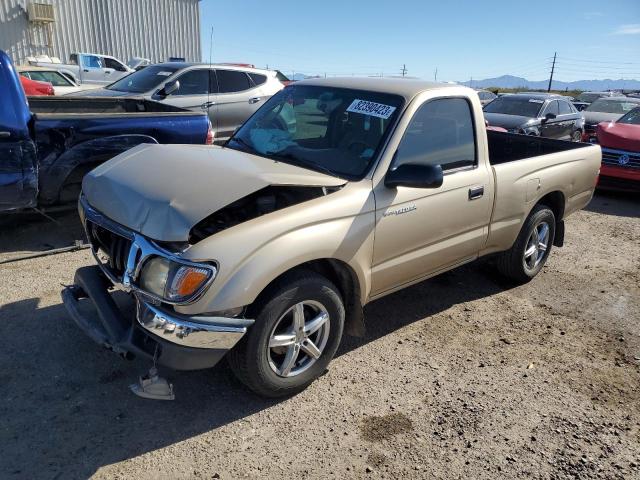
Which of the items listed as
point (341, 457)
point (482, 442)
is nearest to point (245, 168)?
Result: point (341, 457)

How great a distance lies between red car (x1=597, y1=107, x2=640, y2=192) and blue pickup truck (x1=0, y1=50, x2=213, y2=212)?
25.0ft

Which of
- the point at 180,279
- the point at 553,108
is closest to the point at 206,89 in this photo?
the point at 180,279

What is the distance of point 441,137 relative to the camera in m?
3.85

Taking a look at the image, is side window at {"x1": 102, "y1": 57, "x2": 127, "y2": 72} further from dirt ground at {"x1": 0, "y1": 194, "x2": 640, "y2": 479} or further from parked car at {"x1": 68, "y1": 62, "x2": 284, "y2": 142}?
dirt ground at {"x1": 0, "y1": 194, "x2": 640, "y2": 479}

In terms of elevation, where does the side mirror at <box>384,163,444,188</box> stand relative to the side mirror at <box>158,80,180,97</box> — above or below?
below

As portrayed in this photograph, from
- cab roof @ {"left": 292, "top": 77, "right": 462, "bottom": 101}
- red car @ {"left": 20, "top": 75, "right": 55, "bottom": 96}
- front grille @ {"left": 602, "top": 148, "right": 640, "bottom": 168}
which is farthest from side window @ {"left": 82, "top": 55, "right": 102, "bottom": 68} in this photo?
cab roof @ {"left": 292, "top": 77, "right": 462, "bottom": 101}

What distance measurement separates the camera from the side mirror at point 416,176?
3.15 m

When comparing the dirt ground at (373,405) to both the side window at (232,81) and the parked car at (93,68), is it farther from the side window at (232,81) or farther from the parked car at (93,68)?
the parked car at (93,68)

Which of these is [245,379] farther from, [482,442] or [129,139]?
[129,139]

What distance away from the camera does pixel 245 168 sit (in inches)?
126

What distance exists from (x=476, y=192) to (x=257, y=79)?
291 inches

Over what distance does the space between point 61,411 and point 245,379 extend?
109 cm

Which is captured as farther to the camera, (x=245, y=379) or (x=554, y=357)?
(x=554, y=357)

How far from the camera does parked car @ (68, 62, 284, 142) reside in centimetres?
934
